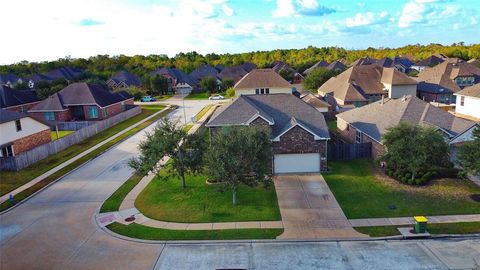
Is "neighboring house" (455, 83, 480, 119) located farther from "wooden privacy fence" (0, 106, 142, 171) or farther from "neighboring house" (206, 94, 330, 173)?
"wooden privacy fence" (0, 106, 142, 171)

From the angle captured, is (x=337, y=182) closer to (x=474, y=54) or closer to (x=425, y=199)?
(x=425, y=199)

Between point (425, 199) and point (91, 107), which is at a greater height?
point (91, 107)

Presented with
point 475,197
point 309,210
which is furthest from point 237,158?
point 475,197

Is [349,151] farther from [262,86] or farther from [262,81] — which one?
[262,81]

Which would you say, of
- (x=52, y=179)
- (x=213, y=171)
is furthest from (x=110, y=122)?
(x=213, y=171)

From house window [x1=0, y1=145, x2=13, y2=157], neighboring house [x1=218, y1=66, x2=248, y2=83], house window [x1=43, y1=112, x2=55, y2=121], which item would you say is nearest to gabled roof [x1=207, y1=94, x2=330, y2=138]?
house window [x1=0, y1=145, x2=13, y2=157]

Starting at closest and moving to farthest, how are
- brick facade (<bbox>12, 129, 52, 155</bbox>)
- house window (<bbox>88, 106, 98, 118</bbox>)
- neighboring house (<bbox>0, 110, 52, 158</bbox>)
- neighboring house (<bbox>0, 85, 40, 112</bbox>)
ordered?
neighboring house (<bbox>0, 110, 52, 158</bbox>) < brick facade (<bbox>12, 129, 52, 155</bbox>) < neighboring house (<bbox>0, 85, 40, 112</bbox>) < house window (<bbox>88, 106, 98, 118</bbox>)

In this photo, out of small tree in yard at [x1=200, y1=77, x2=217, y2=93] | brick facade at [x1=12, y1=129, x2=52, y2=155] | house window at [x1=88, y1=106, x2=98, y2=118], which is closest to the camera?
brick facade at [x1=12, y1=129, x2=52, y2=155]

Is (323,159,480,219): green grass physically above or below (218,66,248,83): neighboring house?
below
